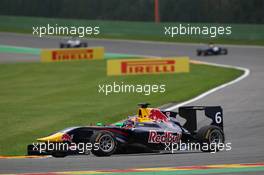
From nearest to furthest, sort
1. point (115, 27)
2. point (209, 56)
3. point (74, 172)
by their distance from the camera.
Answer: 1. point (74, 172)
2. point (209, 56)
3. point (115, 27)

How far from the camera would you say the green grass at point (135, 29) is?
54.8 meters

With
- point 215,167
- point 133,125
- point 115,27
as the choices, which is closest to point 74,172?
point 215,167

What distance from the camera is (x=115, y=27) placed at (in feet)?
205

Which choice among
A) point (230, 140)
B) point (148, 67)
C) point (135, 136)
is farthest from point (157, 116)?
point (148, 67)

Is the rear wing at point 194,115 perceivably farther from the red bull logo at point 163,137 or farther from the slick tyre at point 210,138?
the red bull logo at point 163,137

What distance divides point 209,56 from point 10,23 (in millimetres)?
24291

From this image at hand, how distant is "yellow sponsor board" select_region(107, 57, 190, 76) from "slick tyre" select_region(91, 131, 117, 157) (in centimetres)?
2339

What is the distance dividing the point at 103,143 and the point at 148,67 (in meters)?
23.8

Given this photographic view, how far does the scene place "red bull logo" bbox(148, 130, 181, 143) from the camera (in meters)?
15.7

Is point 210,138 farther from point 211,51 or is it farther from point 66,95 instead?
point 211,51

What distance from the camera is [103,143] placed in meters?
14.9

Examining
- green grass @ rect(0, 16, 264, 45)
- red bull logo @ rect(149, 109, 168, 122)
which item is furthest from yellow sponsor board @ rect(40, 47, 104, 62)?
red bull logo @ rect(149, 109, 168, 122)

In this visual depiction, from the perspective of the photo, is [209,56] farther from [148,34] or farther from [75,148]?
[75,148]

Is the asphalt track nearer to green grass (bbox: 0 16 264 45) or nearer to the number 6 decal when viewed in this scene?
the number 6 decal
